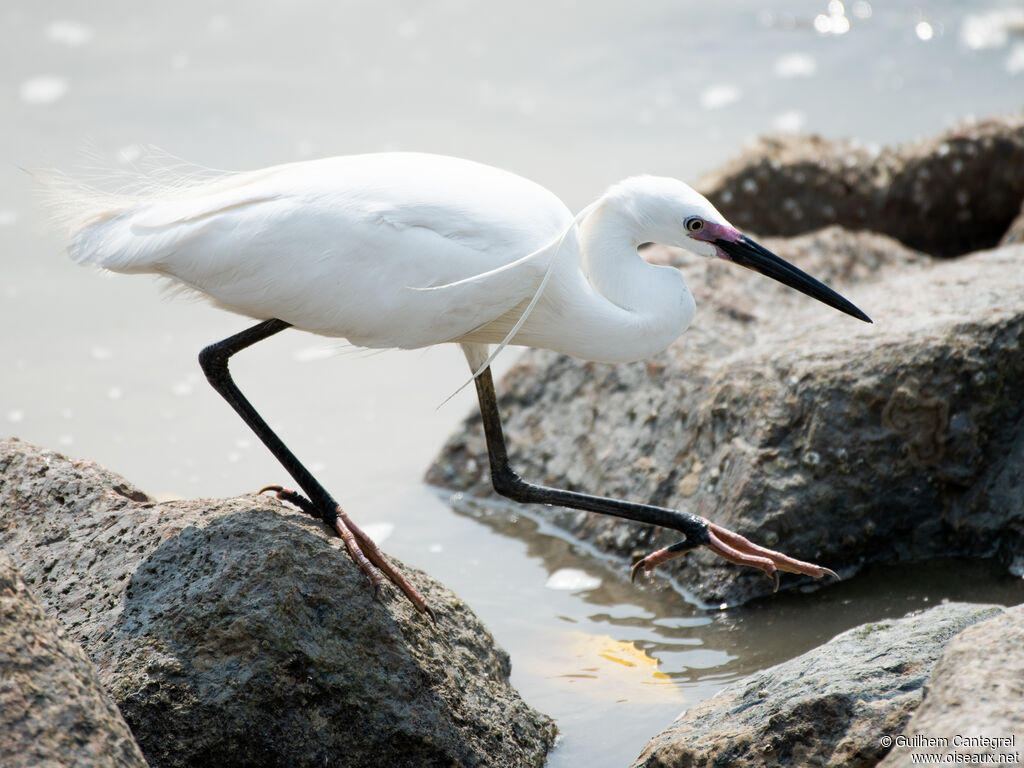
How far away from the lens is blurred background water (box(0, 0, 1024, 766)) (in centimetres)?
407

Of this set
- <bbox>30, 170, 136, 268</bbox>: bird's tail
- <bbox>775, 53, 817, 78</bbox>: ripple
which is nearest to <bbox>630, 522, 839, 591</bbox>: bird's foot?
<bbox>30, 170, 136, 268</bbox>: bird's tail

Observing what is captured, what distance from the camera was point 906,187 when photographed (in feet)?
23.3

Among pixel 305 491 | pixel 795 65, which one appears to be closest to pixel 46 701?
pixel 305 491

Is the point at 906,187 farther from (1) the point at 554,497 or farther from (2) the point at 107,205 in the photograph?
(2) the point at 107,205

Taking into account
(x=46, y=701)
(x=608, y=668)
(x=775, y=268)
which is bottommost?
(x=608, y=668)

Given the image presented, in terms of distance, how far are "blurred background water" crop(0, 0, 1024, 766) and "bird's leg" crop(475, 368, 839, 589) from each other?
471 millimetres

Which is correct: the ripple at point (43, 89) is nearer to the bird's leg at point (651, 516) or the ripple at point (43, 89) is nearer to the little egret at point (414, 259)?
the little egret at point (414, 259)

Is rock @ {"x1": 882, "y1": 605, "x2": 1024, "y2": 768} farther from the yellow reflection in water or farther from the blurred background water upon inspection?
the yellow reflection in water

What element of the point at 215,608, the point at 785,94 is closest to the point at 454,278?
the point at 215,608

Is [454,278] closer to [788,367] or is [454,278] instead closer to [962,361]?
[788,367]

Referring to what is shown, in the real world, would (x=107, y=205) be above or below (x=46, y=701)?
above

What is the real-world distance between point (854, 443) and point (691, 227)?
1183 mm

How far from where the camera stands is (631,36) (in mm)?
11453

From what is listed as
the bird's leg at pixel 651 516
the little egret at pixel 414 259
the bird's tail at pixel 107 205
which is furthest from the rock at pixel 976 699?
the bird's tail at pixel 107 205
